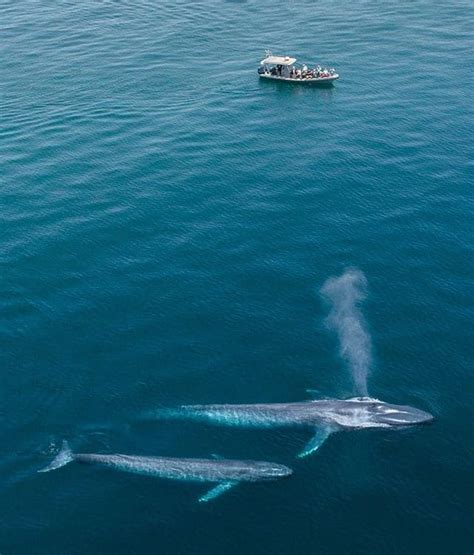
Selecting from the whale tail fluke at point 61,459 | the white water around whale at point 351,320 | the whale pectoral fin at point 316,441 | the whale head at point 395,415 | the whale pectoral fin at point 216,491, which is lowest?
the whale pectoral fin at point 216,491

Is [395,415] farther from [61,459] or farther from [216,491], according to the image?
[61,459]

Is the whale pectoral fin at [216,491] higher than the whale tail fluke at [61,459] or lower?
lower

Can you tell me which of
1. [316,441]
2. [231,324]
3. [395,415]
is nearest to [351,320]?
[231,324]

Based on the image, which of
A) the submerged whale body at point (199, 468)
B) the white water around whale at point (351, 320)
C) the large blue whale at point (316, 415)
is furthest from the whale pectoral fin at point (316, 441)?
the white water around whale at point (351, 320)

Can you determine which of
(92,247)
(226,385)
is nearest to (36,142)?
(92,247)

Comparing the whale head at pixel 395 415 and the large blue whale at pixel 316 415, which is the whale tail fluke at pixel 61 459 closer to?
the large blue whale at pixel 316 415

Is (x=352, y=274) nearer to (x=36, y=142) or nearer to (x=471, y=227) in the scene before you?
(x=471, y=227)
